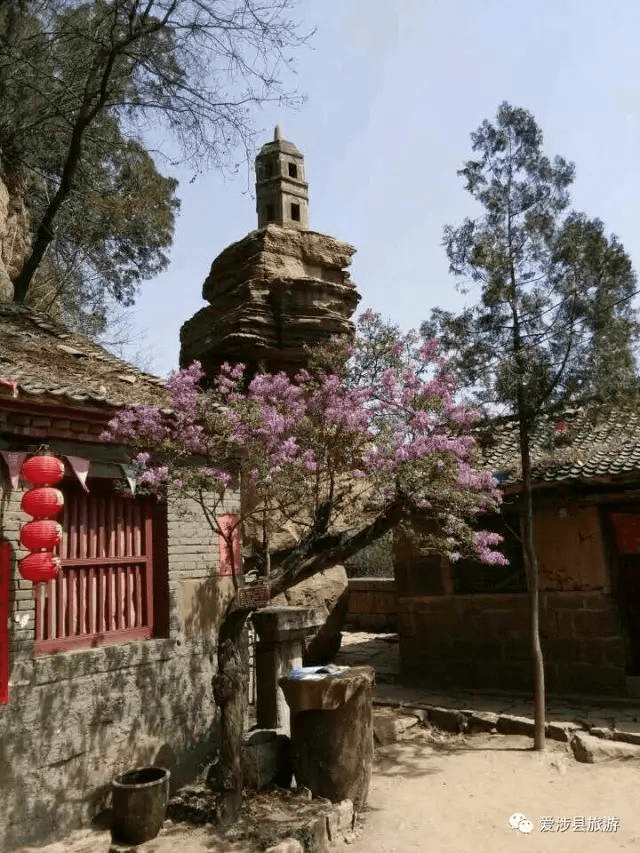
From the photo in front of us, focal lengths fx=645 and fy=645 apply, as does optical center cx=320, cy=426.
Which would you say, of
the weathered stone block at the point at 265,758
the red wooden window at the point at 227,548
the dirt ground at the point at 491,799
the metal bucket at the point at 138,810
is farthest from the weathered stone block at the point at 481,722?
the metal bucket at the point at 138,810

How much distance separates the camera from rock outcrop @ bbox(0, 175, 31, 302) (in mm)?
12852

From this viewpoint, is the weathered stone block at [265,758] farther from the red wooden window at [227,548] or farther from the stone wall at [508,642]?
the stone wall at [508,642]

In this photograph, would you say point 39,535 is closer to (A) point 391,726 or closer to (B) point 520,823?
(B) point 520,823

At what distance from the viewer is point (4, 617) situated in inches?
229

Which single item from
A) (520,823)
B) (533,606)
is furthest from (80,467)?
(533,606)

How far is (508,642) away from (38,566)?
8.73 metres

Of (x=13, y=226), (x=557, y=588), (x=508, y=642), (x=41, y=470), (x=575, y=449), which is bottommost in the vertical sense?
(x=508, y=642)

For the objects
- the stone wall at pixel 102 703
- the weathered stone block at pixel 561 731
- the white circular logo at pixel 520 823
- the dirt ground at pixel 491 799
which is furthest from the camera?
the weathered stone block at pixel 561 731

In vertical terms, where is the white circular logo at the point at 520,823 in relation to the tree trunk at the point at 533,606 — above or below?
below

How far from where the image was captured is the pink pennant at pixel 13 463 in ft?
19.2

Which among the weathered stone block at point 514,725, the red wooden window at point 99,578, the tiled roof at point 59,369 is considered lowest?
the weathered stone block at point 514,725

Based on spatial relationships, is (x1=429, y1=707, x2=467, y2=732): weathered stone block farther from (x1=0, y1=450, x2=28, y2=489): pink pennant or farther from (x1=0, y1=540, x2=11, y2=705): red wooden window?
(x1=0, y1=450, x2=28, y2=489): pink pennant

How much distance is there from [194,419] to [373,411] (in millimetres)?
2403

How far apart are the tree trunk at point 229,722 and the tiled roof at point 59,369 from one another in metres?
2.71
